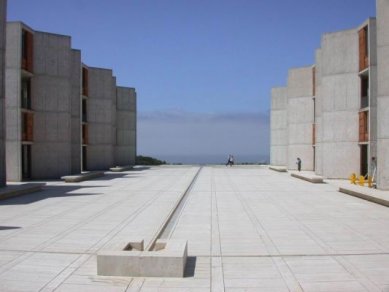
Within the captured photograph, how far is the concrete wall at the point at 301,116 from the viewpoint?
40438mm

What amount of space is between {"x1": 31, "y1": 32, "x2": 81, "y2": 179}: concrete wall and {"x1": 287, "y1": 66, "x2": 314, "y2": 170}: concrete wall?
20.5 m

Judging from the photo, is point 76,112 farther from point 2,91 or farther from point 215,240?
point 215,240

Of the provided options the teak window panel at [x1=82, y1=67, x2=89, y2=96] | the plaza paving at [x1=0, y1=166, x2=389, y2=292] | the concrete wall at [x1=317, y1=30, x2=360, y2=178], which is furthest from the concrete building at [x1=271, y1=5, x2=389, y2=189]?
the teak window panel at [x1=82, y1=67, x2=89, y2=96]

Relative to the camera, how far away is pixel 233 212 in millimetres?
14953

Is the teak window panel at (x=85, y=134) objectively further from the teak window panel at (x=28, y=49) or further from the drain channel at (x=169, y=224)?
the drain channel at (x=169, y=224)

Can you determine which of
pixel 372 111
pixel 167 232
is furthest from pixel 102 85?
pixel 167 232

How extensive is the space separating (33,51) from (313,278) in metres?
26.4

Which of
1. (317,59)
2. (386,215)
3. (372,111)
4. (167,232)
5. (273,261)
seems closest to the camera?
(273,261)

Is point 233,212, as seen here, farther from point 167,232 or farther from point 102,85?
point 102,85

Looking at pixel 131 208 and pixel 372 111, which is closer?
pixel 131 208

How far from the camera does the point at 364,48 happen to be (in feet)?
90.7

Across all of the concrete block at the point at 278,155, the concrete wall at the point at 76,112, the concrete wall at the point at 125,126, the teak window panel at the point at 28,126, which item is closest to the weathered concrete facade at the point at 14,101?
the teak window panel at the point at 28,126

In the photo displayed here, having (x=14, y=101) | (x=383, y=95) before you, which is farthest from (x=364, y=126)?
(x=14, y=101)

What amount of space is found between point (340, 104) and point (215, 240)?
70.5 ft
